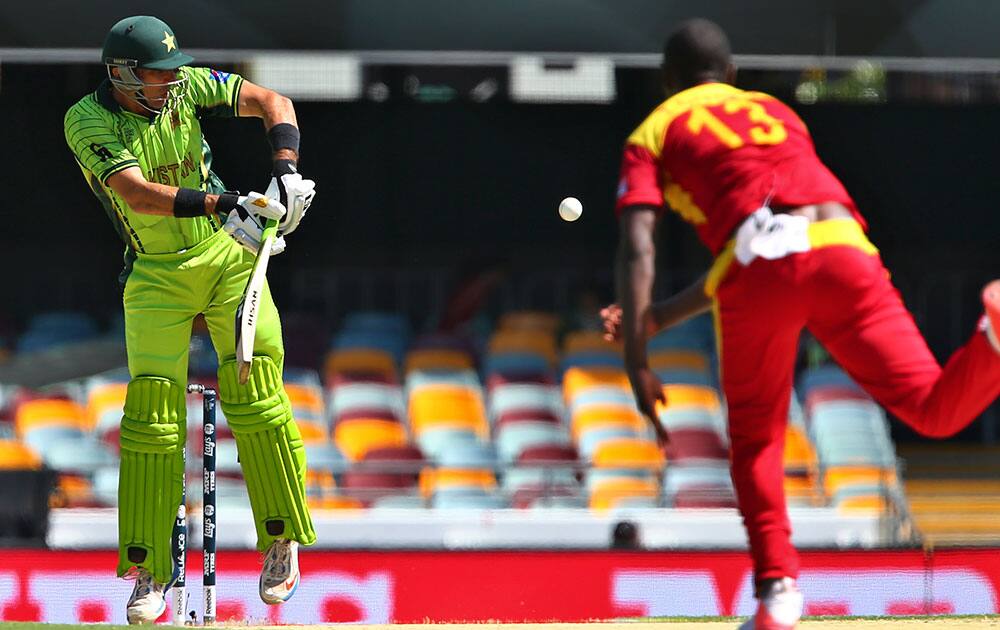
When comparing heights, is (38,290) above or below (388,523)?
above

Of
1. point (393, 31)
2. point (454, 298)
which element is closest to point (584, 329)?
point (454, 298)

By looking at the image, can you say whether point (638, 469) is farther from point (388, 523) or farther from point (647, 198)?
point (647, 198)

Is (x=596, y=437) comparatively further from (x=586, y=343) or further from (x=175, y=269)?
(x=175, y=269)

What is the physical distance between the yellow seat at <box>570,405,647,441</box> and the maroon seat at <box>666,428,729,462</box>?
31 cm

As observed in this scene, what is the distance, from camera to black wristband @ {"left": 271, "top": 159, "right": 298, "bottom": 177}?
5.72 m

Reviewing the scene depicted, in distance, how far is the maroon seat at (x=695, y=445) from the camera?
12930 millimetres

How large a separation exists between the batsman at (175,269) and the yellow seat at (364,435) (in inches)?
272

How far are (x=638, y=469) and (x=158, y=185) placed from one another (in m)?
7.43

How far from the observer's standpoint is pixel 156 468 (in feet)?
19.3

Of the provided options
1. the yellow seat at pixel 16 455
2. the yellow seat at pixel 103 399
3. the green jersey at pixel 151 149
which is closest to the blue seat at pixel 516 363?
the yellow seat at pixel 103 399

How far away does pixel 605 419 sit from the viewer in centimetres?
1332

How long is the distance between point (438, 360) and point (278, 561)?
8020mm

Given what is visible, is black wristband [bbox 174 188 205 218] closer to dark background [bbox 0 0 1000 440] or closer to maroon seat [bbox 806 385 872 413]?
maroon seat [bbox 806 385 872 413]

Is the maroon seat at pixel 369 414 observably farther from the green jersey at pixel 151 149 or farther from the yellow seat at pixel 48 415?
the green jersey at pixel 151 149
